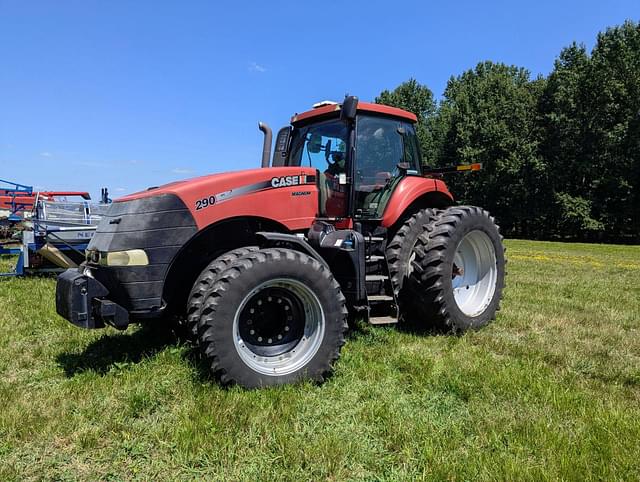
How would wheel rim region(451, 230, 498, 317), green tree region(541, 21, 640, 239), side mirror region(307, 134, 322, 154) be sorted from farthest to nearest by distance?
green tree region(541, 21, 640, 239), wheel rim region(451, 230, 498, 317), side mirror region(307, 134, 322, 154)

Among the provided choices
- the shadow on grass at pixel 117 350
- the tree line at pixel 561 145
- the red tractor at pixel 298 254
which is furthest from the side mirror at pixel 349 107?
the tree line at pixel 561 145

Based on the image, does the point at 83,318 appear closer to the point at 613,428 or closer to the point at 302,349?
the point at 302,349

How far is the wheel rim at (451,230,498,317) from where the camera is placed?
19.1 ft

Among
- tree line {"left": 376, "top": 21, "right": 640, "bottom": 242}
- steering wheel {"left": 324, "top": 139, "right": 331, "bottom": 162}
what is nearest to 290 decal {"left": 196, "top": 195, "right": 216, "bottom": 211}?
steering wheel {"left": 324, "top": 139, "right": 331, "bottom": 162}

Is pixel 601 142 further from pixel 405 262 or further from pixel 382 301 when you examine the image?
pixel 382 301

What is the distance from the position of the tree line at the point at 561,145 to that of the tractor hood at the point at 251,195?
3093 cm

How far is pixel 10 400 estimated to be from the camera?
3457mm

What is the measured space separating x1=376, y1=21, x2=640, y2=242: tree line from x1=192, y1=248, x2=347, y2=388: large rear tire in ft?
104

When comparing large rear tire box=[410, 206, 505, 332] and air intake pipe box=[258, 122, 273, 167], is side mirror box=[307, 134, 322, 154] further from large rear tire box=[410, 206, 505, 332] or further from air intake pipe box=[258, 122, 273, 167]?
large rear tire box=[410, 206, 505, 332]

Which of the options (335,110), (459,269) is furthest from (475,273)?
(335,110)

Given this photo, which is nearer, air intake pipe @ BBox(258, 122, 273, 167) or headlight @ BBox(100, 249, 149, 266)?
headlight @ BBox(100, 249, 149, 266)

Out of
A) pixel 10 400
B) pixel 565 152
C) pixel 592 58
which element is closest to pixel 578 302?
pixel 10 400

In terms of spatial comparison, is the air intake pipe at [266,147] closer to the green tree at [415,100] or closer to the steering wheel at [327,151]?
the steering wheel at [327,151]

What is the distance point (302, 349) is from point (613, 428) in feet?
7.19
